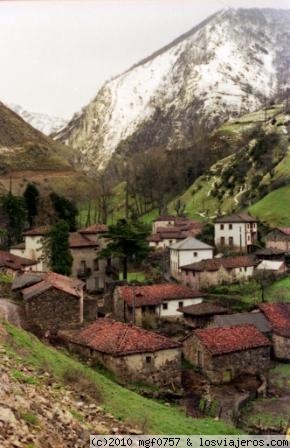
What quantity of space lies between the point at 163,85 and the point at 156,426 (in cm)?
13184

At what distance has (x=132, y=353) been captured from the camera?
60.4 feet

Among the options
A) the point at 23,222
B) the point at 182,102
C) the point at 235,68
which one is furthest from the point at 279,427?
the point at 235,68

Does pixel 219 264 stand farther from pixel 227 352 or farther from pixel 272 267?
pixel 227 352

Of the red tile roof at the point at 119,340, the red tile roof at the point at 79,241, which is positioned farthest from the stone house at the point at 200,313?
the red tile roof at the point at 79,241

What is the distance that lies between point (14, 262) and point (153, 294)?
845 cm

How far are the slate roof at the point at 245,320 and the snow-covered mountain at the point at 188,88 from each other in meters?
96.3

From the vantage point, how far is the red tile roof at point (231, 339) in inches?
829

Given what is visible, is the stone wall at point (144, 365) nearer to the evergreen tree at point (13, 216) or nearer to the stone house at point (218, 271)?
the stone house at point (218, 271)

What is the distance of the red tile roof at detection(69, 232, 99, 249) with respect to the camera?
35.0 meters

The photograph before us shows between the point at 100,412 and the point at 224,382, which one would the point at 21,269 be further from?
the point at 100,412

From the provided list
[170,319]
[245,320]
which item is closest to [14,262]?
[170,319]

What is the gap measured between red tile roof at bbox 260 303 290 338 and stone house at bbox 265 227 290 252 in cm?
1133

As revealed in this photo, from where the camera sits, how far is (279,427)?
16.0m

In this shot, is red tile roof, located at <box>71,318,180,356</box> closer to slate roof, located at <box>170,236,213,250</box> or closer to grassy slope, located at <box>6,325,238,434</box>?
grassy slope, located at <box>6,325,238,434</box>
